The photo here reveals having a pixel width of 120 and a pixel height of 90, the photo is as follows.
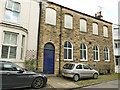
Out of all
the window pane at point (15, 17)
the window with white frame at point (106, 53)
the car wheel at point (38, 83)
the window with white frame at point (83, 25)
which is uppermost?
the window with white frame at point (83, 25)

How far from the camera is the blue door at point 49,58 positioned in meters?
9.98

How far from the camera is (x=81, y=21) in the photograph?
13680 mm

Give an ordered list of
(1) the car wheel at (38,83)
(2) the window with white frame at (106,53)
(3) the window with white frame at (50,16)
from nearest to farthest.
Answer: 1. (1) the car wheel at (38,83)
2. (3) the window with white frame at (50,16)
3. (2) the window with white frame at (106,53)

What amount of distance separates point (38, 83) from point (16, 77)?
145 cm

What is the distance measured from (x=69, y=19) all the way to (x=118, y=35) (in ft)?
38.0

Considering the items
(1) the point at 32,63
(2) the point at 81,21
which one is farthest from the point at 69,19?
(1) the point at 32,63

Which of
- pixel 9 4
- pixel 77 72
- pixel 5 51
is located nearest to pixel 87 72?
pixel 77 72

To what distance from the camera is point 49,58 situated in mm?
10297

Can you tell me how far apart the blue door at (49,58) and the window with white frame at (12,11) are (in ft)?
13.1

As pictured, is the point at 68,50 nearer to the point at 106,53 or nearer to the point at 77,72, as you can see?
the point at 77,72

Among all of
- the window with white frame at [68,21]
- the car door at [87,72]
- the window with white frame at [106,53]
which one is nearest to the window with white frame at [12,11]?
the window with white frame at [68,21]

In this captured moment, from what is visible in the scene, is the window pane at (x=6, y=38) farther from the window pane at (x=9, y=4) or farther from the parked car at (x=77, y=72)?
the parked car at (x=77, y=72)

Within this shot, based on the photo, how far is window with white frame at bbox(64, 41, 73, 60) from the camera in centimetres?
1152

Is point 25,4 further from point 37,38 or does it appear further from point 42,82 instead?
point 42,82
